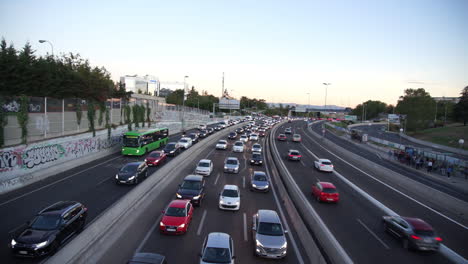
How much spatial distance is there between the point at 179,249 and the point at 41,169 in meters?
18.0

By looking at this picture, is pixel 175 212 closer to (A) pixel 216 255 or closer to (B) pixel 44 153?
(A) pixel 216 255

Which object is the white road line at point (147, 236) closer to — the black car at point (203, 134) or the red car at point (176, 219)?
the red car at point (176, 219)

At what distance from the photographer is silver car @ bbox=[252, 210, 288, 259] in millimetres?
12000

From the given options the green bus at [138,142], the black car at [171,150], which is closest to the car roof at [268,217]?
the black car at [171,150]

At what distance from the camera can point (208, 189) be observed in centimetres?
2256

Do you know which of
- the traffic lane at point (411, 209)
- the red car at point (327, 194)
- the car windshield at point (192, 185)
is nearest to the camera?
the traffic lane at point (411, 209)

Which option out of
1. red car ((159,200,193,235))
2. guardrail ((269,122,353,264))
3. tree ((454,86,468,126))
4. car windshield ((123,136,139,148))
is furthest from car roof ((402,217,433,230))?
tree ((454,86,468,126))

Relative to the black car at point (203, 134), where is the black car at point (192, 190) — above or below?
below

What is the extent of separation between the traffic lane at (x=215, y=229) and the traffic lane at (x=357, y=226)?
309cm

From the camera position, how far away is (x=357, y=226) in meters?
16.2

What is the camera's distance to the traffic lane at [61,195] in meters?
14.6

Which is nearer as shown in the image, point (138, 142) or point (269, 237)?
point (269, 237)

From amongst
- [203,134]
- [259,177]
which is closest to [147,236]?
[259,177]

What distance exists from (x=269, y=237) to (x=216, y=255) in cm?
295
